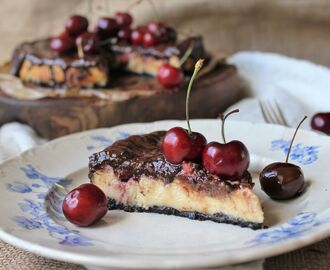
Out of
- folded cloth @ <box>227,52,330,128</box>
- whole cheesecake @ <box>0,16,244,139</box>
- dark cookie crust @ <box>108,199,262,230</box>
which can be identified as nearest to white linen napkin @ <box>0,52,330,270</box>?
folded cloth @ <box>227,52,330,128</box>

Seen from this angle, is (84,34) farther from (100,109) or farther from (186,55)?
(100,109)

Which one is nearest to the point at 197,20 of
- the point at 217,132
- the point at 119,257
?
the point at 217,132

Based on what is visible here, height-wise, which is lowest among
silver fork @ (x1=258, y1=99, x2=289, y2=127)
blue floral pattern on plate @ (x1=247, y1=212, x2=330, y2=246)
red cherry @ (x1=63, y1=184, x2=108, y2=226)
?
silver fork @ (x1=258, y1=99, x2=289, y2=127)

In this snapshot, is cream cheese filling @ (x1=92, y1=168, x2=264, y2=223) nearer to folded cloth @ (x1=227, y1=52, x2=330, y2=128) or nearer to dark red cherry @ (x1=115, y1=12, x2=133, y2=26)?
folded cloth @ (x1=227, y1=52, x2=330, y2=128)

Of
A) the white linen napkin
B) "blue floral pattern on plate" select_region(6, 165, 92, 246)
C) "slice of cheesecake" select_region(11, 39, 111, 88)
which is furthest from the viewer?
"slice of cheesecake" select_region(11, 39, 111, 88)

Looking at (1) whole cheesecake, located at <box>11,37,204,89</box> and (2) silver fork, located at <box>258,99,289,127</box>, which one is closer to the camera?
(2) silver fork, located at <box>258,99,289,127</box>

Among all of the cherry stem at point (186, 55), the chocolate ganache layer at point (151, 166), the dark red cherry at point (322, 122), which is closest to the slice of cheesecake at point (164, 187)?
the chocolate ganache layer at point (151, 166)

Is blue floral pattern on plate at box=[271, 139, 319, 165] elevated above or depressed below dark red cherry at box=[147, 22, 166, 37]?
above
